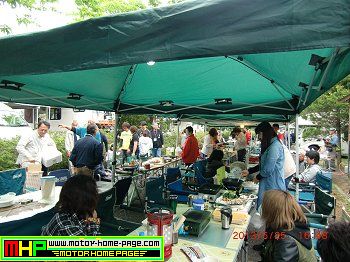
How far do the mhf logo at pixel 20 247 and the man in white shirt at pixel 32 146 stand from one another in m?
4.10

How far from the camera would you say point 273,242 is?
1.99 m

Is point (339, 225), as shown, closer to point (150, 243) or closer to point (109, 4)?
point (150, 243)

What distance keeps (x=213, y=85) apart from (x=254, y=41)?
2752mm

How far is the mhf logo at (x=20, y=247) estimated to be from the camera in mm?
1788

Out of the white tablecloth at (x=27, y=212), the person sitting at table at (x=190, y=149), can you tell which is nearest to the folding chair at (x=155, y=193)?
the white tablecloth at (x=27, y=212)

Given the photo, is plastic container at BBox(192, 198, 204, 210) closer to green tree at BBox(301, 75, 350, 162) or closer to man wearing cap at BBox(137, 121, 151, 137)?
man wearing cap at BBox(137, 121, 151, 137)

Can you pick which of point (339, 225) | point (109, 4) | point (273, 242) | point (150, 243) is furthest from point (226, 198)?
point (109, 4)

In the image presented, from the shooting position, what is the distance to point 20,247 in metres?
1.84

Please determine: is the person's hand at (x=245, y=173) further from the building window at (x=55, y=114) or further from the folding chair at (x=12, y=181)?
the building window at (x=55, y=114)

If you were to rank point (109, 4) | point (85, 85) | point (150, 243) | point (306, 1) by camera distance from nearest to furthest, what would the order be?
point (306, 1) → point (150, 243) → point (85, 85) → point (109, 4)

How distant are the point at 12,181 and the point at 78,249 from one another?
10.6 feet

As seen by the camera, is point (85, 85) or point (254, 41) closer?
point (254, 41)

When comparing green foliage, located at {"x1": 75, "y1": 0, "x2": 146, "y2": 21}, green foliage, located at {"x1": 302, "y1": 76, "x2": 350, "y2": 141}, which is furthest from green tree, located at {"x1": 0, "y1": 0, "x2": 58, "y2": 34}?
green foliage, located at {"x1": 302, "y1": 76, "x2": 350, "y2": 141}

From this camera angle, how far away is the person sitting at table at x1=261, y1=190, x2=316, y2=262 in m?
1.90
